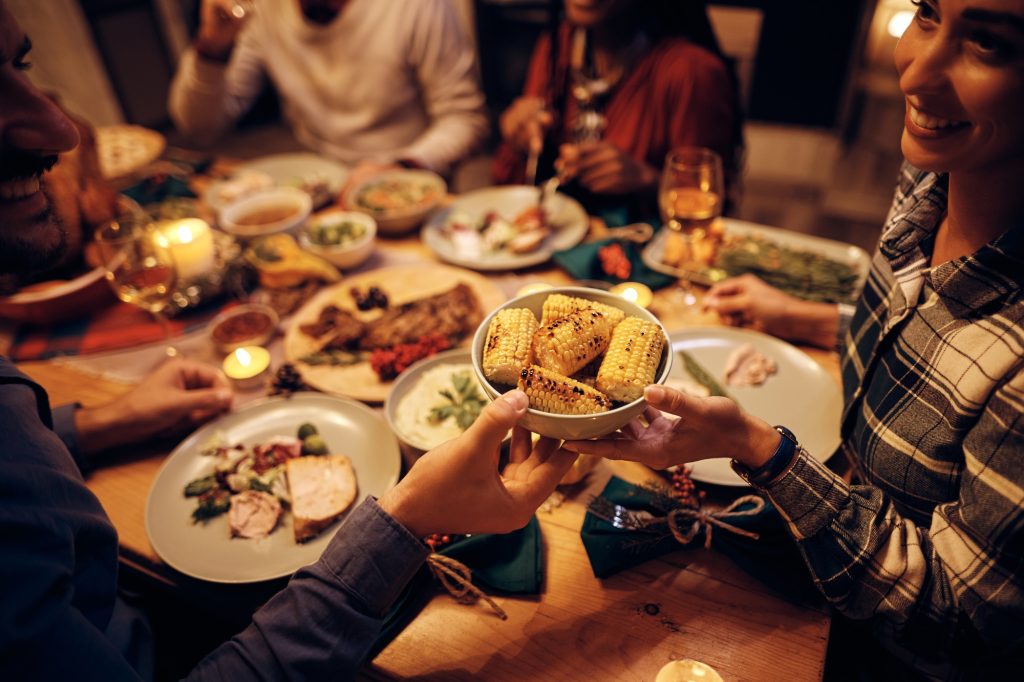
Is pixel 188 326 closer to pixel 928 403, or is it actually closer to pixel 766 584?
pixel 766 584

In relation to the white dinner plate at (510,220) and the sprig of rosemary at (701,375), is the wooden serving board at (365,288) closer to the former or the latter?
the white dinner plate at (510,220)

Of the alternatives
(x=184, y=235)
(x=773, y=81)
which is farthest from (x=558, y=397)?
(x=773, y=81)

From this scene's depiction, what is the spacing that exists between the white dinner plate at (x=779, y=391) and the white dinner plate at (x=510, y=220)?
87 centimetres

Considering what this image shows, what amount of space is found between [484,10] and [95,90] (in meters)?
5.42

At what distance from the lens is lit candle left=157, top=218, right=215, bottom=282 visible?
2.49 m

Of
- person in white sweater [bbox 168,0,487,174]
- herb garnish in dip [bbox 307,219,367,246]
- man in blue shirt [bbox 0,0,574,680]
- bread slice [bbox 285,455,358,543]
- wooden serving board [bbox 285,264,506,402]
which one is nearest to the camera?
man in blue shirt [bbox 0,0,574,680]

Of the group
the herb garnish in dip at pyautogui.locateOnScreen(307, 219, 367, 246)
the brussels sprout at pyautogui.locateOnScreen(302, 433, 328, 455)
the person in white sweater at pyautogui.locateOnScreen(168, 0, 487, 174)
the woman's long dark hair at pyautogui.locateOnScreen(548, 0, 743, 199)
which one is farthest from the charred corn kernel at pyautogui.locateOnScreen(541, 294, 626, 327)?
the person in white sweater at pyautogui.locateOnScreen(168, 0, 487, 174)

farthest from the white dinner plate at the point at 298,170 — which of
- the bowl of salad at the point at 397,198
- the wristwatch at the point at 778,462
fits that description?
the wristwatch at the point at 778,462

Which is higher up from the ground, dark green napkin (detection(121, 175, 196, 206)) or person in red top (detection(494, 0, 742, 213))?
person in red top (detection(494, 0, 742, 213))

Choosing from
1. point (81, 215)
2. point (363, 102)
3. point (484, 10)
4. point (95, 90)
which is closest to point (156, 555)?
point (81, 215)

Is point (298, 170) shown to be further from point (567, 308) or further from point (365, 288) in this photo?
point (567, 308)

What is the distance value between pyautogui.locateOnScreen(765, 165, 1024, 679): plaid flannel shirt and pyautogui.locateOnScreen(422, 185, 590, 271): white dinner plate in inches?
59.4

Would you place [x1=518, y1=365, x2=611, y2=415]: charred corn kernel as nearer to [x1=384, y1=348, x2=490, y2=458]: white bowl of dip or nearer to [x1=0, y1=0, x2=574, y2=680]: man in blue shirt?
[x1=0, y1=0, x2=574, y2=680]: man in blue shirt

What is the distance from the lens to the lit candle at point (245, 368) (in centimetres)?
210
